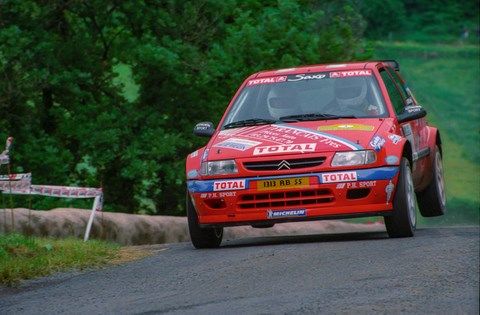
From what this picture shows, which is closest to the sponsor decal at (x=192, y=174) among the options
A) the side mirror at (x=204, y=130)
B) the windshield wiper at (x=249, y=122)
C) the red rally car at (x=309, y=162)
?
the red rally car at (x=309, y=162)

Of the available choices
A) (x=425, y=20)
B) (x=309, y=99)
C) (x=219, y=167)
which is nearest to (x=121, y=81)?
(x=309, y=99)

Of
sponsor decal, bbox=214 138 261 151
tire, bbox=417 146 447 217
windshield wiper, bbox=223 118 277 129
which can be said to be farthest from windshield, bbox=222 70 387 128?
tire, bbox=417 146 447 217

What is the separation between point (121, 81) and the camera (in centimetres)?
2700

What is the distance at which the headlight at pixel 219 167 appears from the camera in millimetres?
12602

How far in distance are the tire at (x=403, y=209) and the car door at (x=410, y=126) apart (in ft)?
2.44

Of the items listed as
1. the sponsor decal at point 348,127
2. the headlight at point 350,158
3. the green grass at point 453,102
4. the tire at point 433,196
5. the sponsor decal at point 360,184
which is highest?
the sponsor decal at point 348,127

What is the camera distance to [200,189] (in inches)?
505

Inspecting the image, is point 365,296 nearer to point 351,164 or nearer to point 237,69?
point 351,164

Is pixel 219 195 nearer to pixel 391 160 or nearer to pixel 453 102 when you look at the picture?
pixel 391 160

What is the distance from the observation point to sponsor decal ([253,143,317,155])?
1241 cm

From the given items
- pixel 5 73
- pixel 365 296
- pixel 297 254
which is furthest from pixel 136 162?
pixel 365 296

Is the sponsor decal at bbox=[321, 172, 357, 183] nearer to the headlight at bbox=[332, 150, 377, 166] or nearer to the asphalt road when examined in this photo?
the headlight at bbox=[332, 150, 377, 166]

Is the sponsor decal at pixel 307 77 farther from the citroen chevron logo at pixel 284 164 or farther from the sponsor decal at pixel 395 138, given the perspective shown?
the citroen chevron logo at pixel 284 164

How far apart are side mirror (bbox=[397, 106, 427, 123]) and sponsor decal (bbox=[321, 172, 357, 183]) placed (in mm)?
1168
